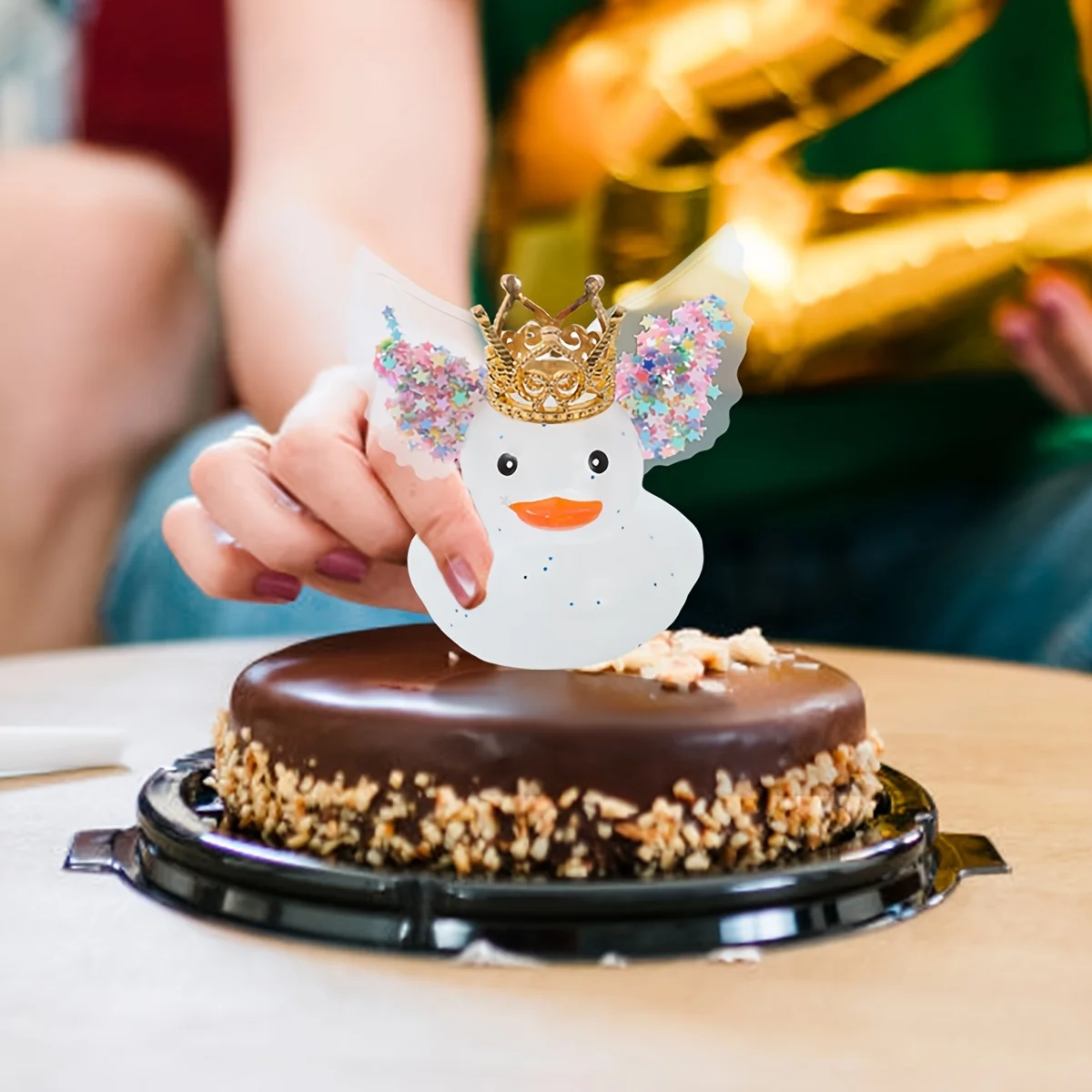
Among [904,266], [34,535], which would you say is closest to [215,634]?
[34,535]

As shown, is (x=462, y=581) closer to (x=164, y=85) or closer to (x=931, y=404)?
(x=931, y=404)

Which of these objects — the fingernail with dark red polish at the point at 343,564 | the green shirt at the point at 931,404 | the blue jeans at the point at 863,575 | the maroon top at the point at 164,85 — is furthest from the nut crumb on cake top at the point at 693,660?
the maroon top at the point at 164,85

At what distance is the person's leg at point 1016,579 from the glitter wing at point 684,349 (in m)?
0.79

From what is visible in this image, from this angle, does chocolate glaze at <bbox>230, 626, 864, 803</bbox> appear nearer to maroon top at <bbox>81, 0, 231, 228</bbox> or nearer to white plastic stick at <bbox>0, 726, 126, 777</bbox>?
white plastic stick at <bbox>0, 726, 126, 777</bbox>

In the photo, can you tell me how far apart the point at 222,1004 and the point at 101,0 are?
1.84 metres

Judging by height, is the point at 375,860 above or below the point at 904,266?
below

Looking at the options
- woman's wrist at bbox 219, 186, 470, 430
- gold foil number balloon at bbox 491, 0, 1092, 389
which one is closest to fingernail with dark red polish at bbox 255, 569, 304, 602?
woman's wrist at bbox 219, 186, 470, 430

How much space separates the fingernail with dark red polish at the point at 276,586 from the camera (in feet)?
3.12

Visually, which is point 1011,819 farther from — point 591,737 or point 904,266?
point 904,266

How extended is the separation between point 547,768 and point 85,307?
1.46 meters

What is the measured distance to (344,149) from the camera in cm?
162

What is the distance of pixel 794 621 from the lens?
177cm

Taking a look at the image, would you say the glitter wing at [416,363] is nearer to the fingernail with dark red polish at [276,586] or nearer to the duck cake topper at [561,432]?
the duck cake topper at [561,432]

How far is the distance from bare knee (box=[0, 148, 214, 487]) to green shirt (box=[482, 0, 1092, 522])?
A: 0.74 m
